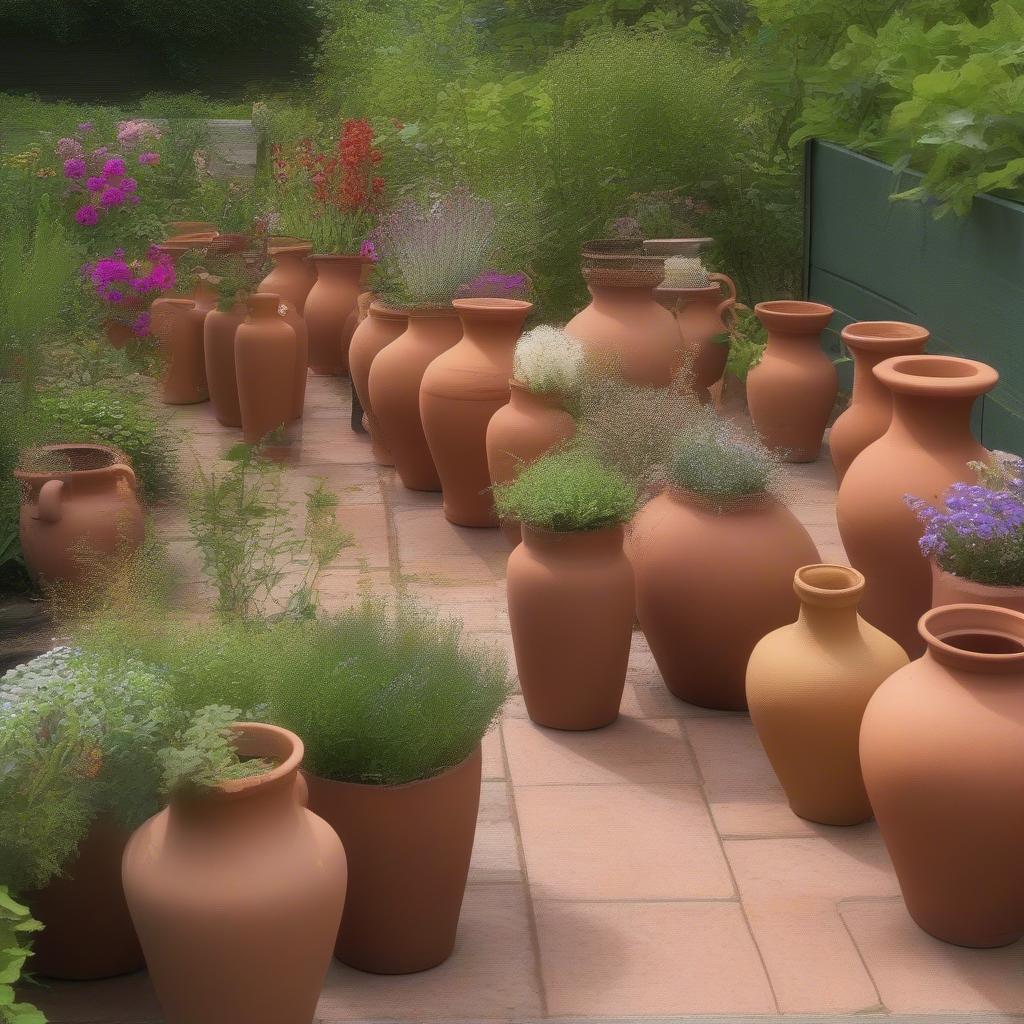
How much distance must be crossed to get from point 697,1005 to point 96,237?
7437 millimetres

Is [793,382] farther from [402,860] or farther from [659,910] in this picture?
[402,860]

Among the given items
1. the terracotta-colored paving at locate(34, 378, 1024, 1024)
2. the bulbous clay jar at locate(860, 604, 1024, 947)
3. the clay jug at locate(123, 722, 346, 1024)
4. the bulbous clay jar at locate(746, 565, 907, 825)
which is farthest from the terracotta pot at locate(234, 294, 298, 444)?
the clay jug at locate(123, 722, 346, 1024)

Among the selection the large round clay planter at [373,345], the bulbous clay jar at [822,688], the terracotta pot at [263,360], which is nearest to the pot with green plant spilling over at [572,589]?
the bulbous clay jar at [822,688]

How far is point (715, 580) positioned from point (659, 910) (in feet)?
3.39

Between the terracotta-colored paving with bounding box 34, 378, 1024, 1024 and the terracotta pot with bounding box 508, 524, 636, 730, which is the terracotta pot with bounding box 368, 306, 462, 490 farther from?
the terracotta pot with bounding box 508, 524, 636, 730

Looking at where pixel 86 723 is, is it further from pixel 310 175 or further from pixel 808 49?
pixel 310 175

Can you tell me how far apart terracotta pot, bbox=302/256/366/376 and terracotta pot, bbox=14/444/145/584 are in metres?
2.92

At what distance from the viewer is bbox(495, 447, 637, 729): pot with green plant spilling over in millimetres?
3871

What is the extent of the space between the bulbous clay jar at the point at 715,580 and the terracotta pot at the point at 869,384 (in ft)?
3.36

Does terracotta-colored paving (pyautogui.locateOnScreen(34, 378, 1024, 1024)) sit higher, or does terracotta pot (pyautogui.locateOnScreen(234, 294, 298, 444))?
terracotta pot (pyautogui.locateOnScreen(234, 294, 298, 444))

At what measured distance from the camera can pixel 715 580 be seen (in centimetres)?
392

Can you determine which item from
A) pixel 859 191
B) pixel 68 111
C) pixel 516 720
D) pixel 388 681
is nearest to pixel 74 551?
pixel 516 720

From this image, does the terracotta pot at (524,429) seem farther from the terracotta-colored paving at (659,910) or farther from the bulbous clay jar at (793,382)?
the bulbous clay jar at (793,382)

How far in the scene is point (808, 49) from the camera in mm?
7434
